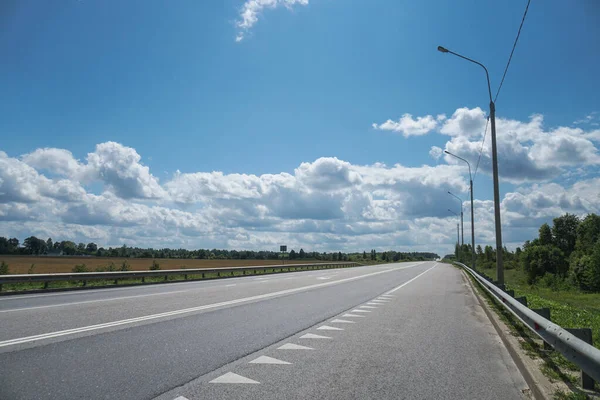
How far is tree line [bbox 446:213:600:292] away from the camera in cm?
5812

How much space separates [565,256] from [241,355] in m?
107

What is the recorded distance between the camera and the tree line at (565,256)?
5812cm

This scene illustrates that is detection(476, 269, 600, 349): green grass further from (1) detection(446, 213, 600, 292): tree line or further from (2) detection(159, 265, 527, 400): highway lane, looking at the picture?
(1) detection(446, 213, 600, 292): tree line

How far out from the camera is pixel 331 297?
16.2 meters

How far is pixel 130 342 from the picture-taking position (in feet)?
23.7

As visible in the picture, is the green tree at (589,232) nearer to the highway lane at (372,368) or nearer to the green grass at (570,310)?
the green grass at (570,310)

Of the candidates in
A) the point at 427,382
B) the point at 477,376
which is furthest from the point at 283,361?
the point at 477,376

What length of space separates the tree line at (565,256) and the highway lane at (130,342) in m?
51.6

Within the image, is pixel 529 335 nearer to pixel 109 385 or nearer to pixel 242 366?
pixel 242 366

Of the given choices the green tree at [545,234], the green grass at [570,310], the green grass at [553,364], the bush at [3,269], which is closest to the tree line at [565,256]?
the green tree at [545,234]

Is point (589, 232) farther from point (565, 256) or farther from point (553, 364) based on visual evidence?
point (553, 364)

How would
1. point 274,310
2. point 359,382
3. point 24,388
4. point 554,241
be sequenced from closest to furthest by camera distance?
point 24,388, point 359,382, point 274,310, point 554,241

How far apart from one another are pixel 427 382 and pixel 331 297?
10867 millimetres

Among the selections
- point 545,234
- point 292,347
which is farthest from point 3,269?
point 545,234
